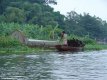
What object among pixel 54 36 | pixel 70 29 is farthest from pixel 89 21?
pixel 54 36

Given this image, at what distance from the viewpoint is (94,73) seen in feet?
89.0

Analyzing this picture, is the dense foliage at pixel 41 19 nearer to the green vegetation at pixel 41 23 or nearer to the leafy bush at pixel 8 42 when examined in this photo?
the green vegetation at pixel 41 23

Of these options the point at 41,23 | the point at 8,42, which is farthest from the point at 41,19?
the point at 8,42

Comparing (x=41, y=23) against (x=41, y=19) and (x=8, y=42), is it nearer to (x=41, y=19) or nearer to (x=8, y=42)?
(x=41, y=19)

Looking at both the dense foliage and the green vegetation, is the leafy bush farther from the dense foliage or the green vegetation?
the dense foliage

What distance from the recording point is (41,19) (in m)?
104

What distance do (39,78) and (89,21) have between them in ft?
340

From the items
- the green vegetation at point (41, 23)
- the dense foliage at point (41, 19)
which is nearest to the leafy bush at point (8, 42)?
the green vegetation at point (41, 23)

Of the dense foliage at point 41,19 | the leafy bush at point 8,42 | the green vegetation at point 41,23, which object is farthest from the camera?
the dense foliage at point 41,19

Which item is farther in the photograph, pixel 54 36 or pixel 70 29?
pixel 70 29

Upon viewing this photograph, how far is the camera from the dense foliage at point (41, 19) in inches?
3405

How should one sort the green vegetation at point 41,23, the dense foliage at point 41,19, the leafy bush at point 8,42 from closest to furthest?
the leafy bush at point 8,42 → the green vegetation at point 41,23 → the dense foliage at point 41,19

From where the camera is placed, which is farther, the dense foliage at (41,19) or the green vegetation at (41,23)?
the dense foliage at (41,19)

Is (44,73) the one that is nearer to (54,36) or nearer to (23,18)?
(54,36)
